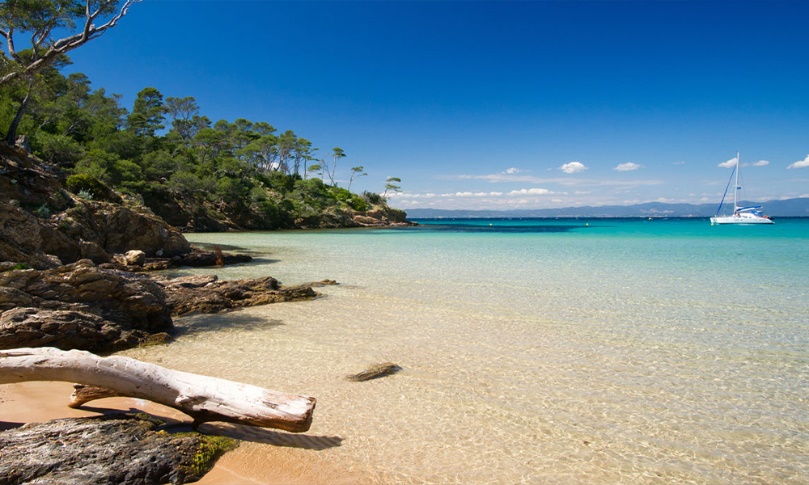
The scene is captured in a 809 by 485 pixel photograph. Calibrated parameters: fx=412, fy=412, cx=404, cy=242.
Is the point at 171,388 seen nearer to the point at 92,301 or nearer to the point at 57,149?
the point at 92,301

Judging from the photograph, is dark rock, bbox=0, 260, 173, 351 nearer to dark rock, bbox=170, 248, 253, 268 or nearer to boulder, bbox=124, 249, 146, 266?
boulder, bbox=124, 249, 146, 266

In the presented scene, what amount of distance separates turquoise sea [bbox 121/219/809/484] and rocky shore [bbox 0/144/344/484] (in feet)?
2.21

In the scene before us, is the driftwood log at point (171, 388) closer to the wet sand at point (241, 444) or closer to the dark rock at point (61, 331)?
the wet sand at point (241, 444)

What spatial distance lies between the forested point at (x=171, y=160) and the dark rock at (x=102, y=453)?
54.0 feet

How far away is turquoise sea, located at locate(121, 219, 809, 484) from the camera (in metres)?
3.86

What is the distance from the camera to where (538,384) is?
18.7ft

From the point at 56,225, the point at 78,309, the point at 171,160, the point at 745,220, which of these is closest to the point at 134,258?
the point at 56,225

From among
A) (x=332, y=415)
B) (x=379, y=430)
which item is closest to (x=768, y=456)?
(x=379, y=430)

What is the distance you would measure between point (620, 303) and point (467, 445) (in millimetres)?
8638

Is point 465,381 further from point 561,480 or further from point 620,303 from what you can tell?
point 620,303

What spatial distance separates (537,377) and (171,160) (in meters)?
52.0

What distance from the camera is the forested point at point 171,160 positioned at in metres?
31.5

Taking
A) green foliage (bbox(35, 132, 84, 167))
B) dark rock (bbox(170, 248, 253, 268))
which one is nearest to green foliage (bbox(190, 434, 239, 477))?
dark rock (bbox(170, 248, 253, 268))

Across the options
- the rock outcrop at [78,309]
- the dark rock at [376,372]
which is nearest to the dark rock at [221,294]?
the rock outcrop at [78,309]
